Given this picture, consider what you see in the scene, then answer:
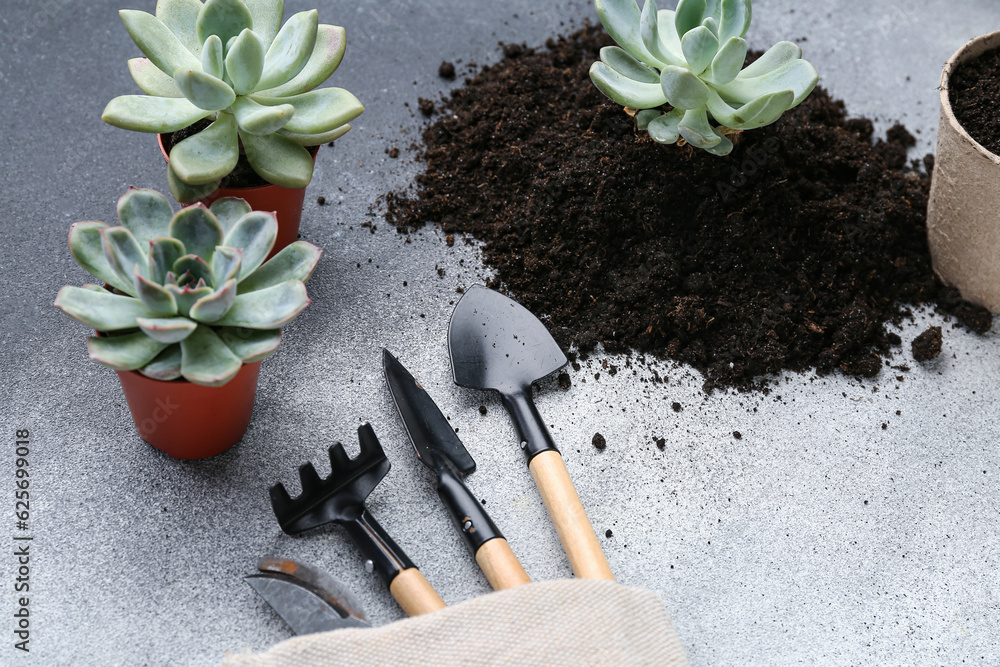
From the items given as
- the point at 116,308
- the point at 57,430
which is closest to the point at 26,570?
the point at 57,430

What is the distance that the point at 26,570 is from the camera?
1.01m

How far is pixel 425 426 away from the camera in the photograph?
112 centimetres

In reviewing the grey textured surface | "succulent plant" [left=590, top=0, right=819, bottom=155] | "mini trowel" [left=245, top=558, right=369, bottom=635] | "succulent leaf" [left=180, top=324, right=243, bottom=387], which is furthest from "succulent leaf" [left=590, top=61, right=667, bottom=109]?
"mini trowel" [left=245, top=558, right=369, bottom=635]

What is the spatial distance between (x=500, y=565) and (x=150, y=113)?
0.72 m

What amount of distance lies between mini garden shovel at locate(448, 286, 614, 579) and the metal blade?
7 centimetres

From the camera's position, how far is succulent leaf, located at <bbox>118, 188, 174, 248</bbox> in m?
0.98

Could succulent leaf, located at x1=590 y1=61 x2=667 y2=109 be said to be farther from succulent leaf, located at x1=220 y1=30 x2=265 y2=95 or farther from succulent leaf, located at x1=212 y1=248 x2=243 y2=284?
succulent leaf, located at x1=212 y1=248 x2=243 y2=284

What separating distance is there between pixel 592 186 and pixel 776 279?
1.07 feet

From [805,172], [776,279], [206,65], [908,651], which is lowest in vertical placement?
[908,651]

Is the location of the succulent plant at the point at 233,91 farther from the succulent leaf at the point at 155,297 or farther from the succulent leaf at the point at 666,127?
the succulent leaf at the point at 666,127

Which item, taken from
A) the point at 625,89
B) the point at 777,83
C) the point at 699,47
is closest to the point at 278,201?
the point at 625,89

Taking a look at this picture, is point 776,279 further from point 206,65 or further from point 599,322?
point 206,65

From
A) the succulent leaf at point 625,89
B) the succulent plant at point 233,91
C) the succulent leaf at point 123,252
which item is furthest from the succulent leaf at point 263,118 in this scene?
the succulent leaf at point 625,89

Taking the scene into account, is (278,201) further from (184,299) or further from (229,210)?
(184,299)
